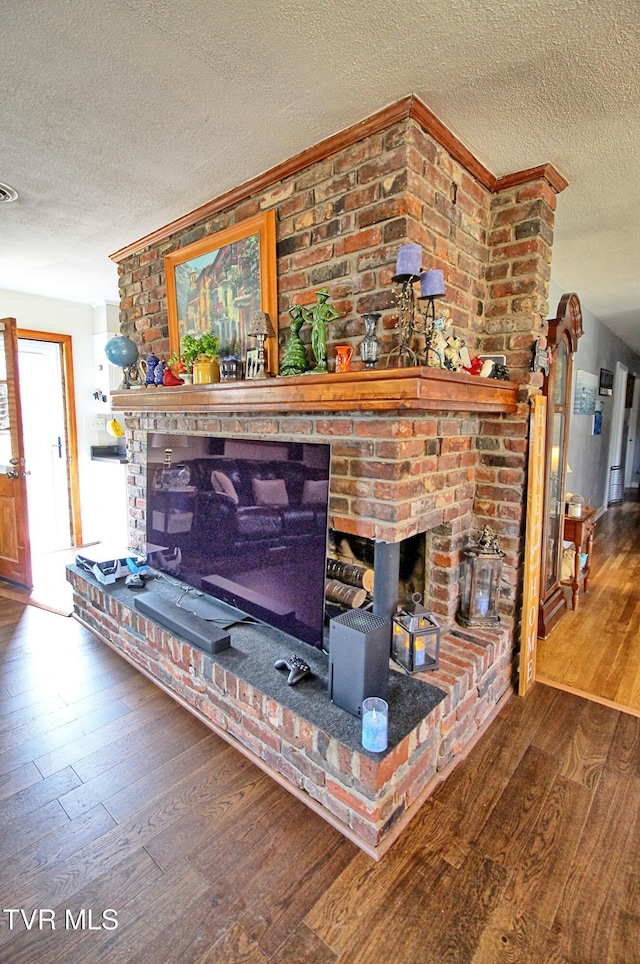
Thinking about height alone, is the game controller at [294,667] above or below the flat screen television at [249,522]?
below

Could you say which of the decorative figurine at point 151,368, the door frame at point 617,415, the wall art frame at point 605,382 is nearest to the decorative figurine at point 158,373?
the decorative figurine at point 151,368

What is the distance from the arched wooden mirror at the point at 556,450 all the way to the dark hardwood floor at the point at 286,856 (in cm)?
93

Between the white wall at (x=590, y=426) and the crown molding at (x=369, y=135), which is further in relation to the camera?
the white wall at (x=590, y=426)

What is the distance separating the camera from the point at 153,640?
2.19 meters

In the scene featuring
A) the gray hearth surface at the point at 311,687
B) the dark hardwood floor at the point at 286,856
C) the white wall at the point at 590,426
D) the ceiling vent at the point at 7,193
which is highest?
the ceiling vent at the point at 7,193

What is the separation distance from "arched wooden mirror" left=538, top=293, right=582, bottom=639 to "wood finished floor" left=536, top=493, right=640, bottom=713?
13 centimetres

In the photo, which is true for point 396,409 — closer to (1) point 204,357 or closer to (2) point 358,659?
(2) point 358,659

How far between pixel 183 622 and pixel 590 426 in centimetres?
458

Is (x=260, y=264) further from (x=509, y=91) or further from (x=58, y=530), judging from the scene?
(x=58, y=530)

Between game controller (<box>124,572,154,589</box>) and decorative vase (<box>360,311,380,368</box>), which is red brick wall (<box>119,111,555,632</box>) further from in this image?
game controller (<box>124,572,154,589</box>)

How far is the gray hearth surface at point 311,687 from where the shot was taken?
4.85 ft

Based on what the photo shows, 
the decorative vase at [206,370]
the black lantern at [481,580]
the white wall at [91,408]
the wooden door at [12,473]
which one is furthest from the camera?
the white wall at [91,408]

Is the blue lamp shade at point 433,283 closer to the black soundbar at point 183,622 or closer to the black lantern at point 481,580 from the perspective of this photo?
the black lantern at point 481,580

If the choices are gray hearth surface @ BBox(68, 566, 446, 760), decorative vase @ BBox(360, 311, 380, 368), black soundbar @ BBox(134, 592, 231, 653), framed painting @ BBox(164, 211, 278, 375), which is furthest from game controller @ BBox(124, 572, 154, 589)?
decorative vase @ BBox(360, 311, 380, 368)
